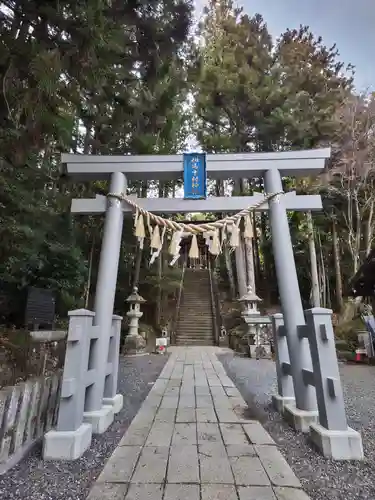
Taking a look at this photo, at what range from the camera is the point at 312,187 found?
9.46 meters

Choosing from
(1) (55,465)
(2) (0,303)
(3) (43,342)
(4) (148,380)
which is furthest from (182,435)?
(2) (0,303)

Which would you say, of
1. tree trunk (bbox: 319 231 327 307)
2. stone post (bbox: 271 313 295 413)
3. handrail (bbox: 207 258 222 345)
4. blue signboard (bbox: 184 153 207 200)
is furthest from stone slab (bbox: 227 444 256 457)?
tree trunk (bbox: 319 231 327 307)

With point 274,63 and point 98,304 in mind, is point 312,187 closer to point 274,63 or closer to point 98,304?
point 274,63

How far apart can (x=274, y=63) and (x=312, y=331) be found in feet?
37.7

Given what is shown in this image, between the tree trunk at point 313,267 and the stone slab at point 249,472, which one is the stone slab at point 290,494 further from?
the tree trunk at point 313,267

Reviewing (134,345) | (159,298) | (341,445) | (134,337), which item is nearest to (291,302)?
(341,445)

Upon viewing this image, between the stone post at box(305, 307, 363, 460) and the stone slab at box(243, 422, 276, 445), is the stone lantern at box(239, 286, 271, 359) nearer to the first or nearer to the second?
the stone slab at box(243, 422, 276, 445)

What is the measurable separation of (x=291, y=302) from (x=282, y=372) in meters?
0.84

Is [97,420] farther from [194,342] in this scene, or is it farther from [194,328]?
[194,328]

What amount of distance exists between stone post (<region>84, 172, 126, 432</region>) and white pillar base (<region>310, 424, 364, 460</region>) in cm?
174

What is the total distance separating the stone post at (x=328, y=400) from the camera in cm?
197

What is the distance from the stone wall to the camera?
1.76 metres

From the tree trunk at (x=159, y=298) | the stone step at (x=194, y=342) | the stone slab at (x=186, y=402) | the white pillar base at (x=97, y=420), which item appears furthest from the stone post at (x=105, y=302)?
the tree trunk at (x=159, y=298)

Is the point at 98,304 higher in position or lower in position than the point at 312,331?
higher
